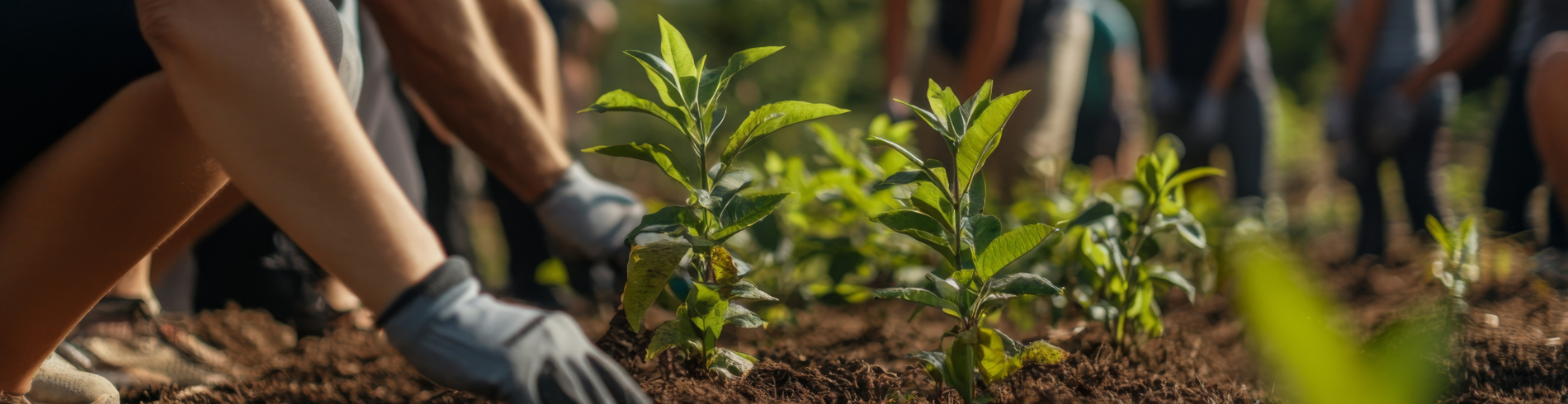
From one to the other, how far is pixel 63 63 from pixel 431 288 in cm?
70

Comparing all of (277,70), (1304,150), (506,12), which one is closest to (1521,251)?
(506,12)

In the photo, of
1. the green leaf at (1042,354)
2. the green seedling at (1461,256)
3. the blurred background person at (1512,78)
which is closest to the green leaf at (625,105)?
the green leaf at (1042,354)

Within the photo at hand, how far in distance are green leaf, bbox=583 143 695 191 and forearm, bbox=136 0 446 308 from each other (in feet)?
0.83

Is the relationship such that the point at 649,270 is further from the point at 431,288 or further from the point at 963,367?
the point at 963,367

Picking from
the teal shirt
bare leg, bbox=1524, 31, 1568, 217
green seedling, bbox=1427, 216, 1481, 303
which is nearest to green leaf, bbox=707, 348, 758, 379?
green seedling, bbox=1427, 216, 1481, 303

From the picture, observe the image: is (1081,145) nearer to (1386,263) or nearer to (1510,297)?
(1386,263)

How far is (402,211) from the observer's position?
41.0 inches

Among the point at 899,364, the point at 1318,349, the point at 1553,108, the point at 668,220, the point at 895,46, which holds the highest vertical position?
the point at 1318,349

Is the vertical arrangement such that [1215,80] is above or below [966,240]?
below

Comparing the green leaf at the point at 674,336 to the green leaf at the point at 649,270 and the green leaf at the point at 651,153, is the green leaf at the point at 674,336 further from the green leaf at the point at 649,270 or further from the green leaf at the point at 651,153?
the green leaf at the point at 651,153

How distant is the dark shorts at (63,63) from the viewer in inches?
49.4

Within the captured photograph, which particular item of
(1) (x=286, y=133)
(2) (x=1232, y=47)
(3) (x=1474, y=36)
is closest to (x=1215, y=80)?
(2) (x=1232, y=47)

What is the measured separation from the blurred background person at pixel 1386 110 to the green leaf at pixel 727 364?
274 centimetres

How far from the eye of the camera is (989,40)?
3.21 meters
